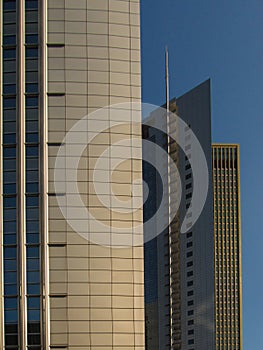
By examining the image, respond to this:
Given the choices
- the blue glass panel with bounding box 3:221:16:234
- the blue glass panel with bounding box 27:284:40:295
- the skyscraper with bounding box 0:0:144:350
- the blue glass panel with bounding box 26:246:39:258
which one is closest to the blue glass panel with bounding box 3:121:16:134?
the skyscraper with bounding box 0:0:144:350

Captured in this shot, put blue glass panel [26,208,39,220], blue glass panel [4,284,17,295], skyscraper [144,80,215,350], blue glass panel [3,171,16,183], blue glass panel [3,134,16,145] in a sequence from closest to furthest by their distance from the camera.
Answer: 1. blue glass panel [4,284,17,295]
2. blue glass panel [26,208,39,220]
3. blue glass panel [3,171,16,183]
4. blue glass panel [3,134,16,145]
5. skyscraper [144,80,215,350]

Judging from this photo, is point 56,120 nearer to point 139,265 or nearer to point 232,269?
point 139,265

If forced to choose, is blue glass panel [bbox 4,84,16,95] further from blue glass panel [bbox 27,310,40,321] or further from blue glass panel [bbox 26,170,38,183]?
blue glass panel [bbox 27,310,40,321]

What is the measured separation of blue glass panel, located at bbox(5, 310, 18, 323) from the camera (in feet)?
115

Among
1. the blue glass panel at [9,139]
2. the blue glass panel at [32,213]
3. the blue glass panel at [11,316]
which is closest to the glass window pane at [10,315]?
the blue glass panel at [11,316]

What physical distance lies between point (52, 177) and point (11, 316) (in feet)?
23.1

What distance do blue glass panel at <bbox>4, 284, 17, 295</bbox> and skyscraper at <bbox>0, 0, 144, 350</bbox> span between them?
0.05 meters

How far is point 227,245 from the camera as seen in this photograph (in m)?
131

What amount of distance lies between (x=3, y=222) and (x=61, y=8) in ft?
37.3

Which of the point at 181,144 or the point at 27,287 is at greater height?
the point at 181,144

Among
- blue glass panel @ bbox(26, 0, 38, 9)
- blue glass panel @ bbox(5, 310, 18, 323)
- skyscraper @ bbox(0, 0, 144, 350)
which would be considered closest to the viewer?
blue glass panel @ bbox(5, 310, 18, 323)

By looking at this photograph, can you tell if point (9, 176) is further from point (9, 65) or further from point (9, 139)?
point (9, 65)

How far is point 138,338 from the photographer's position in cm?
3594

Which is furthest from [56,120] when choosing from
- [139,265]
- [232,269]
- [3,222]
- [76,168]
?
[232,269]
